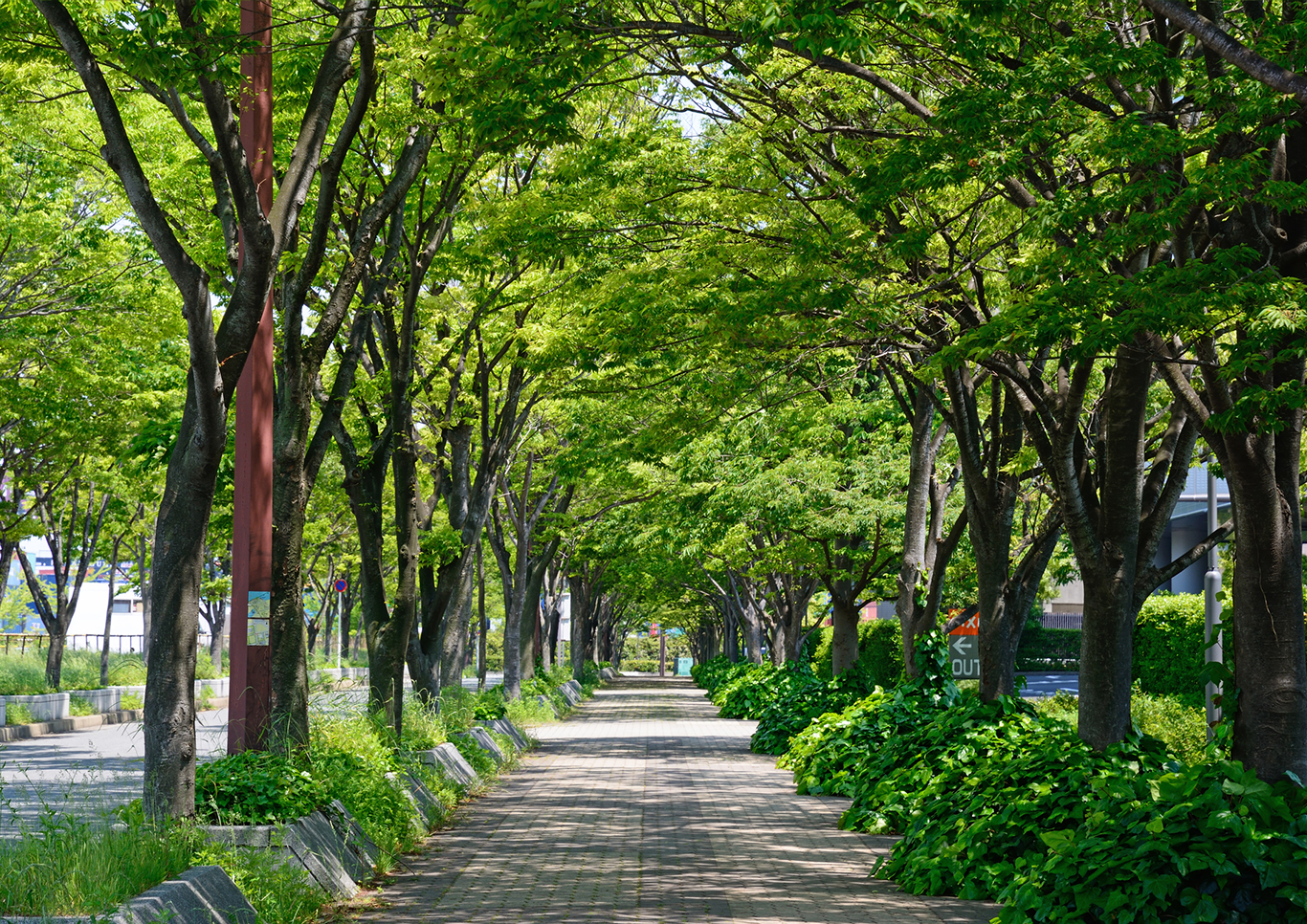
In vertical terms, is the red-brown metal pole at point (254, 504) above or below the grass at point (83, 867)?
above

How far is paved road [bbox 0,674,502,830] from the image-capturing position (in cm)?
938

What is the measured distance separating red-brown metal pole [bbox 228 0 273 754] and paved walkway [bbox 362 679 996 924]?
68.6 inches

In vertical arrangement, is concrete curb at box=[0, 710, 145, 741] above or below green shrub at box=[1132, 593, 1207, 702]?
below

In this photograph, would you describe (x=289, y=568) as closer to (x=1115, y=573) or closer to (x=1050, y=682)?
(x=1115, y=573)

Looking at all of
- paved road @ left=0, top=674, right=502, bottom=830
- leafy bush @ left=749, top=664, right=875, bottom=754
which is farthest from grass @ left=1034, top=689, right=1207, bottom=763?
paved road @ left=0, top=674, right=502, bottom=830

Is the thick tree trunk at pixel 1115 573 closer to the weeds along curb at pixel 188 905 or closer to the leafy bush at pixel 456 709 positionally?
the weeds along curb at pixel 188 905

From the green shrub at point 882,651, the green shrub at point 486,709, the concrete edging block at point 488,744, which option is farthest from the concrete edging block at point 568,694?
the concrete edging block at point 488,744

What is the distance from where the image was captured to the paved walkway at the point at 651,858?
27.0ft

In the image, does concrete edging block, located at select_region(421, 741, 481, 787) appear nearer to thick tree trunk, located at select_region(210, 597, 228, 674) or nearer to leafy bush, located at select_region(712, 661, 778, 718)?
leafy bush, located at select_region(712, 661, 778, 718)

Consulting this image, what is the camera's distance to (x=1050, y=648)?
57000 mm

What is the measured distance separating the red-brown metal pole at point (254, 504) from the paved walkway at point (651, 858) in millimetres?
1743

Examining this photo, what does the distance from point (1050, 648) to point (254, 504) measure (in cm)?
5294

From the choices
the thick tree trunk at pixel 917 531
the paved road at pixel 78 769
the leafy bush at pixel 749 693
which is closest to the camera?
the paved road at pixel 78 769

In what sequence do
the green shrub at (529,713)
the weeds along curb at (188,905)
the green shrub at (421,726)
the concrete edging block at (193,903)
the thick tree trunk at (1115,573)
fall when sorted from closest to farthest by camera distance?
the weeds along curb at (188,905) < the concrete edging block at (193,903) < the thick tree trunk at (1115,573) < the green shrub at (421,726) < the green shrub at (529,713)
